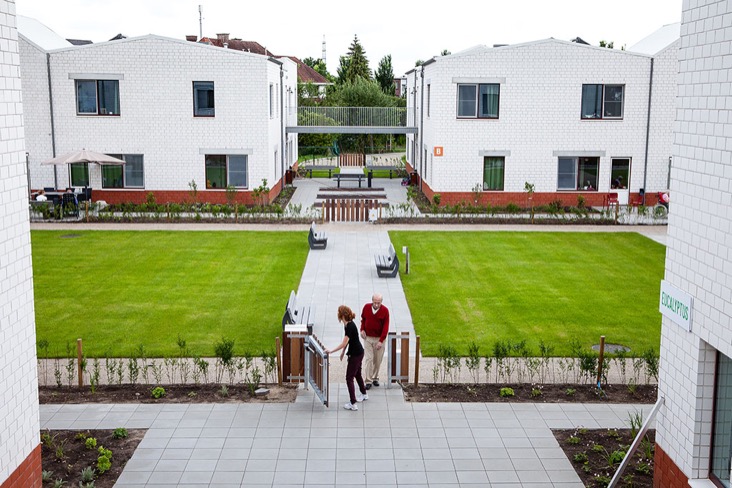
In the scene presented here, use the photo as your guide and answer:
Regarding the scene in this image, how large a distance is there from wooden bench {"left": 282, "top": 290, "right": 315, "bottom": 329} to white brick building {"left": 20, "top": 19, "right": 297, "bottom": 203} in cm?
1761

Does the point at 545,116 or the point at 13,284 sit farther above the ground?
the point at 545,116

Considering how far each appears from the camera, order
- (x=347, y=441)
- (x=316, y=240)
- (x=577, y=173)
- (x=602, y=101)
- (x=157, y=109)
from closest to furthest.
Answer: (x=347, y=441) < (x=316, y=240) < (x=157, y=109) < (x=602, y=101) < (x=577, y=173)

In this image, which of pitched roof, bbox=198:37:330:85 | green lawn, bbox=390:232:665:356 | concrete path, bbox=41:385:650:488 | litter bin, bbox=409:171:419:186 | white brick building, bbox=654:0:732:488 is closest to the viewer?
white brick building, bbox=654:0:732:488

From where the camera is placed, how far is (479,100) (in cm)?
3222

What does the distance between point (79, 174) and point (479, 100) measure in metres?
16.2

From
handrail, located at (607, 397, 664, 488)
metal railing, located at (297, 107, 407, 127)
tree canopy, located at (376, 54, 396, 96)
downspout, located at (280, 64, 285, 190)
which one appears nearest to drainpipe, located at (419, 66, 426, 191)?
metal railing, located at (297, 107, 407, 127)

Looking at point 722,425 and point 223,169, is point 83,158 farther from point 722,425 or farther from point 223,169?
point 722,425

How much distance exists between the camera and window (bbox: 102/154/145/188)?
32.5 meters

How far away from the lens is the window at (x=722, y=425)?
814 centimetres

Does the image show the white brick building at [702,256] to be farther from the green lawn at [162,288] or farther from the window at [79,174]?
the window at [79,174]

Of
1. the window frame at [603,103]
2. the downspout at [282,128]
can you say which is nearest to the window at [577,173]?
the window frame at [603,103]

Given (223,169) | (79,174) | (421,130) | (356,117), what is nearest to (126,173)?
(79,174)

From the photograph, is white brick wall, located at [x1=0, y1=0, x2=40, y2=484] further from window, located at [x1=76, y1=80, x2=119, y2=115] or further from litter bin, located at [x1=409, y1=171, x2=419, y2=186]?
litter bin, located at [x1=409, y1=171, x2=419, y2=186]

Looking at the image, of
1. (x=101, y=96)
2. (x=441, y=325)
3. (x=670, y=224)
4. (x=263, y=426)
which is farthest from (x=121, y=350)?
(x=101, y=96)
